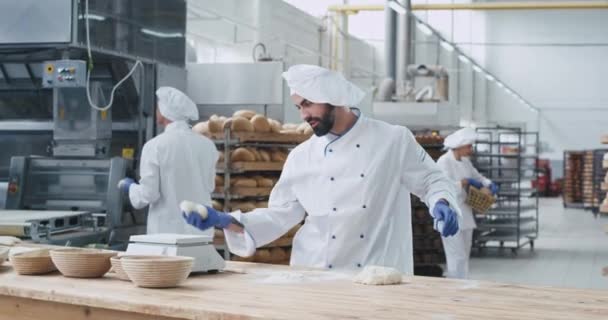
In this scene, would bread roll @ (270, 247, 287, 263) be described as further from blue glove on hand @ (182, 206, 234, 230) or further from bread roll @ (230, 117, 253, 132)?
blue glove on hand @ (182, 206, 234, 230)

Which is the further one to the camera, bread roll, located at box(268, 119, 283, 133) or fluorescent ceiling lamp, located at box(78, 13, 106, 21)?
bread roll, located at box(268, 119, 283, 133)

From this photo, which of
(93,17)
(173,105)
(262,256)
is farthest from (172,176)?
(262,256)

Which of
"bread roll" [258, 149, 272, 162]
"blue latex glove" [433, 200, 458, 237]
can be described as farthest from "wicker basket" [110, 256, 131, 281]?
"bread roll" [258, 149, 272, 162]

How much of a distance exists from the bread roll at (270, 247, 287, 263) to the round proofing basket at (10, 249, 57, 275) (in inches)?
144

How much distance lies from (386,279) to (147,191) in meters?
2.58

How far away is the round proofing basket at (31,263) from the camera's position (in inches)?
107

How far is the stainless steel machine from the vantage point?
4852mm

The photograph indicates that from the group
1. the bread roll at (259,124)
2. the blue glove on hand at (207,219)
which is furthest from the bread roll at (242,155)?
the blue glove on hand at (207,219)

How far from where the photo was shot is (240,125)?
6.35m

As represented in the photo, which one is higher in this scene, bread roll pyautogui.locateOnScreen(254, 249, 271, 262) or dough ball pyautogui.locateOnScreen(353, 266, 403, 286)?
dough ball pyautogui.locateOnScreen(353, 266, 403, 286)

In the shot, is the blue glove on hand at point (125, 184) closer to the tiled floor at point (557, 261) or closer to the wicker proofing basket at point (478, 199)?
the wicker proofing basket at point (478, 199)


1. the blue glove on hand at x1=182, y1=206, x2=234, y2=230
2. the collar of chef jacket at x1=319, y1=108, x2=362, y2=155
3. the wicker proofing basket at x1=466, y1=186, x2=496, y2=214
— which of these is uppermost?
the collar of chef jacket at x1=319, y1=108, x2=362, y2=155

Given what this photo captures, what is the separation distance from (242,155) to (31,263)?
145 inches

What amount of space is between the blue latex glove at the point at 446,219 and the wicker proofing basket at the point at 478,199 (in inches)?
177
